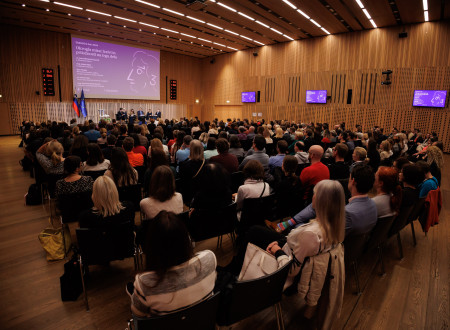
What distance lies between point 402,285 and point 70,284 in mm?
3639

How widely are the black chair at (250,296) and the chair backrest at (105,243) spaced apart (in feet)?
4.22

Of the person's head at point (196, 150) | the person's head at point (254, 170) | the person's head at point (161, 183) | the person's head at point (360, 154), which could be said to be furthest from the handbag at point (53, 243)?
the person's head at point (360, 154)

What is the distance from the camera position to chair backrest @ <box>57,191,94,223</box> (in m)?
3.15

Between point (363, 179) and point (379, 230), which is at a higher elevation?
point (363, 179)

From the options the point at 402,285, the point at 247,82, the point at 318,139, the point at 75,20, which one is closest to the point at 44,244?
the point at 402,285

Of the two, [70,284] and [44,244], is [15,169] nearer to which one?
[44,244]

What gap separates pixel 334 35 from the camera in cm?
→ 1498

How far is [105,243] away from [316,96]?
15.6 m

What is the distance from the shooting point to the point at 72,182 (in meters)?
3.32

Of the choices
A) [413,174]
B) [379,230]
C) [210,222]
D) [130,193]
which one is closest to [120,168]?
[130,193]

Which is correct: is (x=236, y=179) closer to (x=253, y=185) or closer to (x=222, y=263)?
(x=253, y=185)

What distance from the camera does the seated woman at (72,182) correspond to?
3.27 meters

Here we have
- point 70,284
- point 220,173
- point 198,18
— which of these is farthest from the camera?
point 198,18

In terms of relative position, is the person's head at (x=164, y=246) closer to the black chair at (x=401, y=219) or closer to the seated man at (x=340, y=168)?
the black chair at (x=401, y=219)
